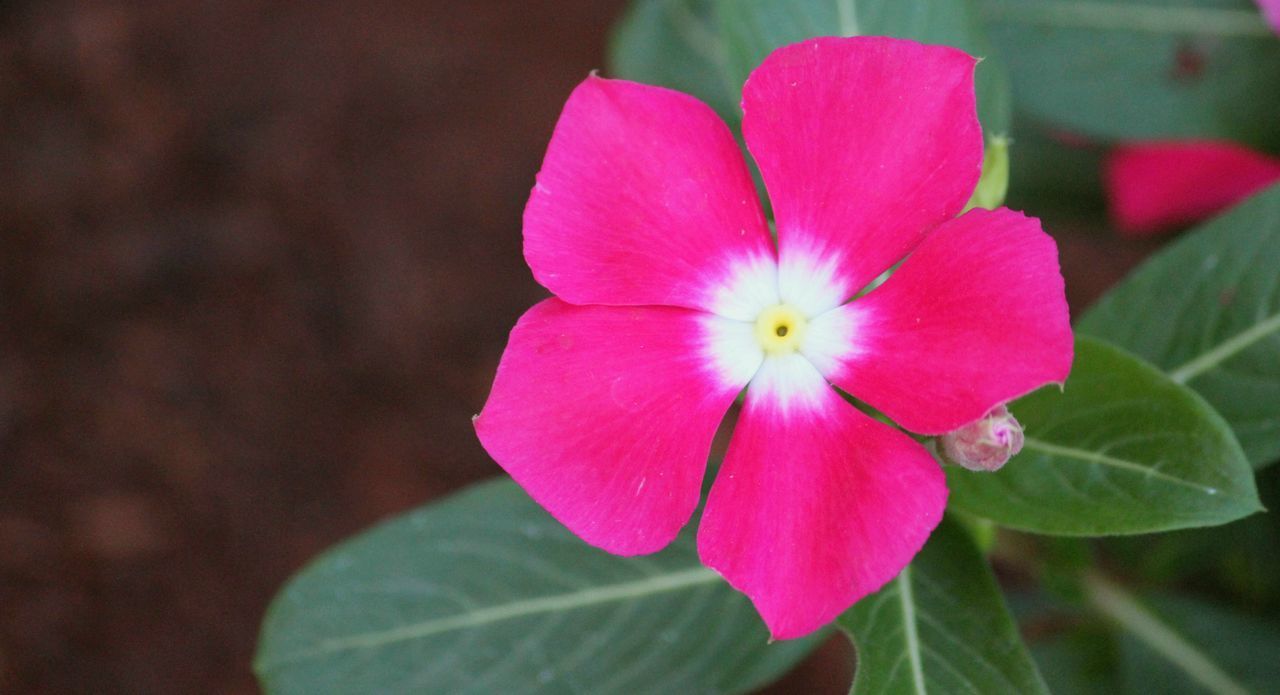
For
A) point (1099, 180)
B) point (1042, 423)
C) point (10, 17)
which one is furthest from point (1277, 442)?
point (10, 17)

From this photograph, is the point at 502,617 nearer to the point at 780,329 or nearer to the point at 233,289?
the point at 780,329

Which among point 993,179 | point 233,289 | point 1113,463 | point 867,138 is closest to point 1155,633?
point 1113,463

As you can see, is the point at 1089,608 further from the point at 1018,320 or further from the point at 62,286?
the point at 62,286

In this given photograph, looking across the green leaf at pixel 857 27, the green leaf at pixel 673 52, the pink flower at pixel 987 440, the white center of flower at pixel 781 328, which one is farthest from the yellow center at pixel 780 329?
the green leaf at pixel 673 52

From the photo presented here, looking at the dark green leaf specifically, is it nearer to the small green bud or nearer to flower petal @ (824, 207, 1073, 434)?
the small green bud

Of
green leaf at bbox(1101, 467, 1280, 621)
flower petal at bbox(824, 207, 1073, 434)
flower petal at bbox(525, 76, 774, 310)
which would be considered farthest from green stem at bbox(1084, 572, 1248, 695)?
flower petal at bbox(525, 76, 774, 310)
